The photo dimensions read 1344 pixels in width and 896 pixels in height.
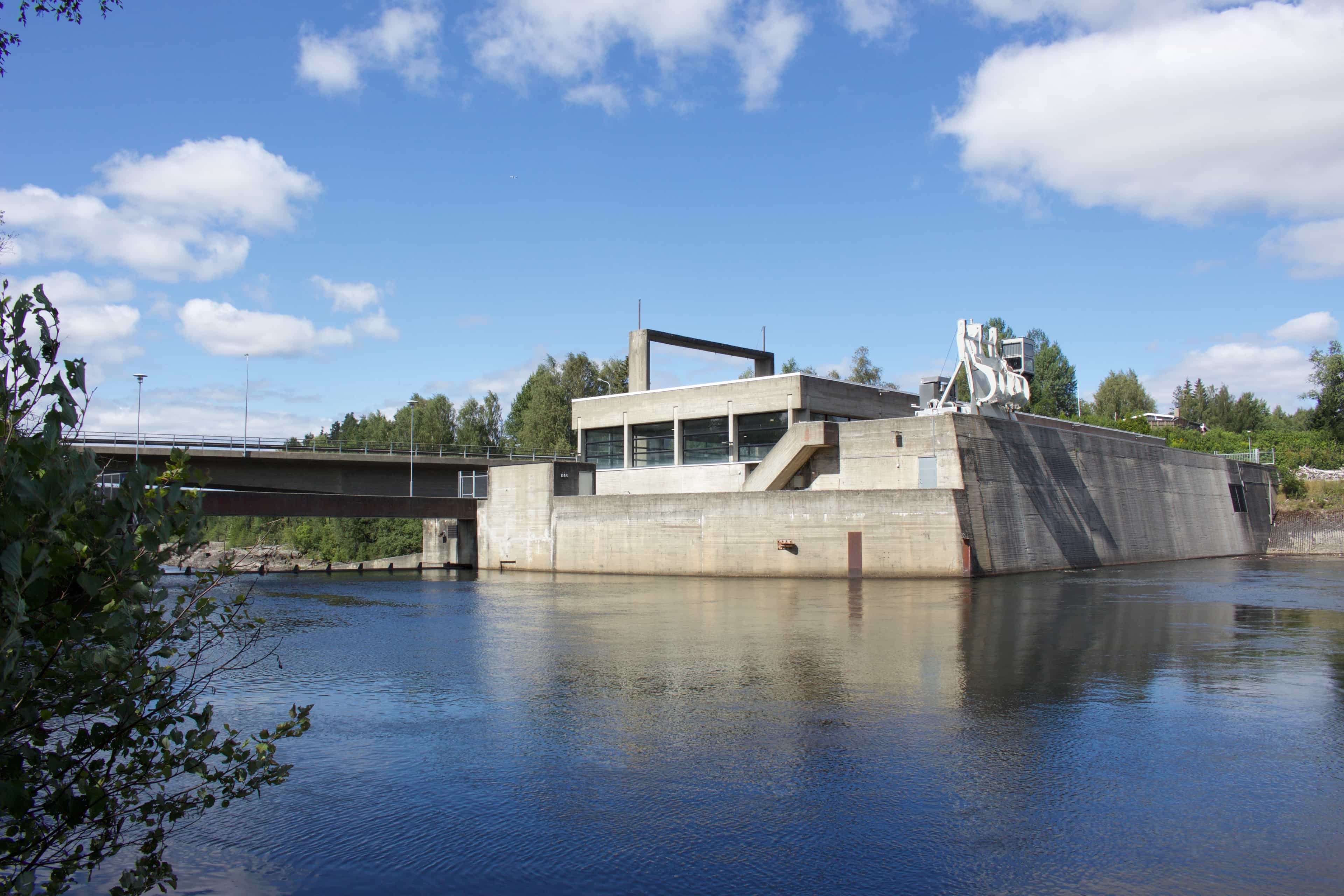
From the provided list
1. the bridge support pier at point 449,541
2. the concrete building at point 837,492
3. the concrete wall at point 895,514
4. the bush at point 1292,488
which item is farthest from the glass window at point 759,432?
the bush at point 1292,488

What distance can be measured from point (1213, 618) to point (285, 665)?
20.5m

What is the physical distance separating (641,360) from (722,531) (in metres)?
24.3

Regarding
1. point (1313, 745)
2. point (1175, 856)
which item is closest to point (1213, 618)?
point (1313, 745)

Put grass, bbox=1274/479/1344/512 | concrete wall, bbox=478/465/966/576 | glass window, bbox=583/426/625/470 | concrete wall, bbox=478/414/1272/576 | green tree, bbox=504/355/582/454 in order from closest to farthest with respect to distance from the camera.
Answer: concrete wall, bbox=478/465/966/576 < concrete wall, bbox=478/414/1272/576 < glass window, bbox=583/426/625/470 < grass, bbox=1274/479/1344/512 < green tree, bbox=504/355/582/454

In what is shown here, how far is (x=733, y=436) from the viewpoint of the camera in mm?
56812

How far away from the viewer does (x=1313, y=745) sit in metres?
10.3

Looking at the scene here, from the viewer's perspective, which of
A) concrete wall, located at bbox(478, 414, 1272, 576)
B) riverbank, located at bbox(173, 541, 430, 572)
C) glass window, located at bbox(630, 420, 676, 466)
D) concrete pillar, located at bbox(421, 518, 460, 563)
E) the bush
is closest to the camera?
riverbank, located at bbox(173, 541, 430, 572)

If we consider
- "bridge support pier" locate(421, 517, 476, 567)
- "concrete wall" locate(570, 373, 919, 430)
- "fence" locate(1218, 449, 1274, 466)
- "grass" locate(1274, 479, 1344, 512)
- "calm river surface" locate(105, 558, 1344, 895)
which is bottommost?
"calm river surface" locate(105, 558, 1344, 895)

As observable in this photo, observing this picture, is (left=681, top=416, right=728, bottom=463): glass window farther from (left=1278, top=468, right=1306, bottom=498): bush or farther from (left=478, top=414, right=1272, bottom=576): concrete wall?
(left=1278, top=468, right=1306, bottom=498): bush

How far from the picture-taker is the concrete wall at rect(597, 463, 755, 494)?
56.1 meters

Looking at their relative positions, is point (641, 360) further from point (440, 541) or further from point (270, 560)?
point (270, 560)

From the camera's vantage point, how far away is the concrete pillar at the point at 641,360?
6375 centimetres

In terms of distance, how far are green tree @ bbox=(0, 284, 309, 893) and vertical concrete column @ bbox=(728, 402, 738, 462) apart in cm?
Result: 5125

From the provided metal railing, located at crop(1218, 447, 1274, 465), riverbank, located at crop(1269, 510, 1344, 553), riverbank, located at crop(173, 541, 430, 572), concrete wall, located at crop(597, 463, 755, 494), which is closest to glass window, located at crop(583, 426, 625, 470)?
concrete wall, located at crop(597, 463, 755, 494)
